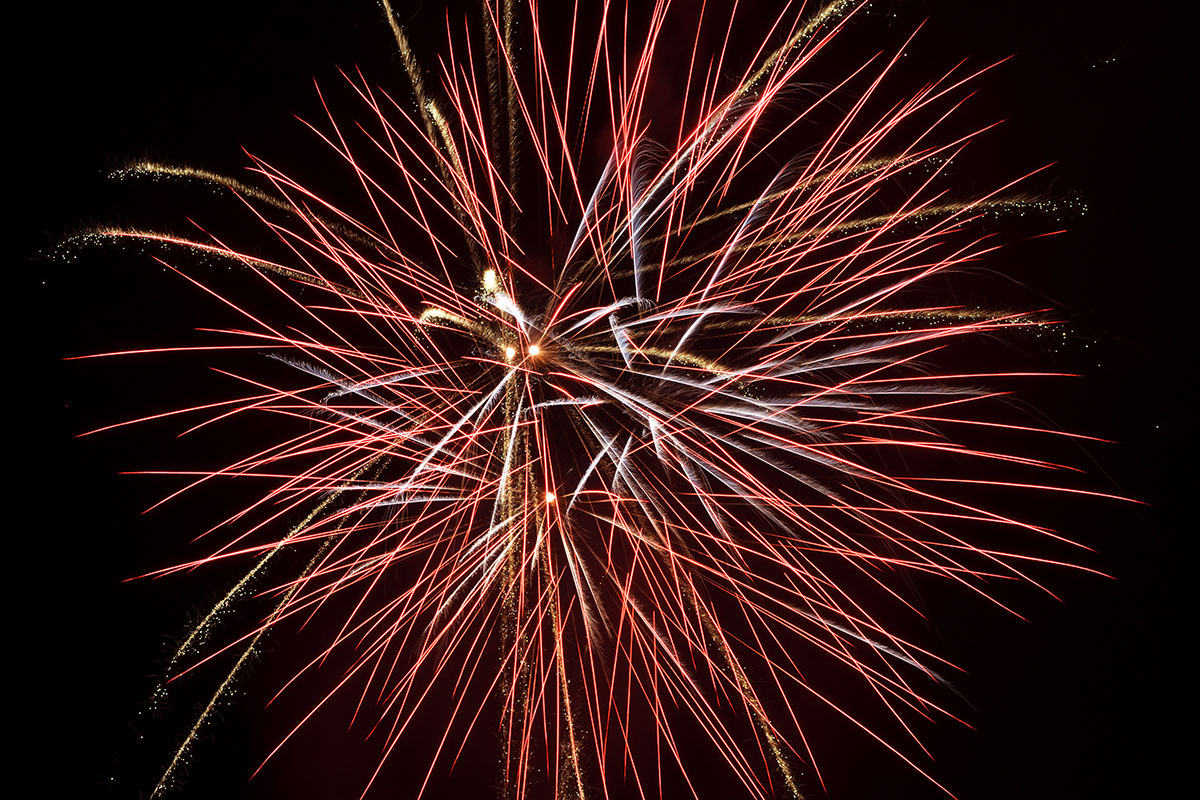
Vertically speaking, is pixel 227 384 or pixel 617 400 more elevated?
pixel 227 384

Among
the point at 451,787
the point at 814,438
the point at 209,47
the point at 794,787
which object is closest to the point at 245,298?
the point at 209,47

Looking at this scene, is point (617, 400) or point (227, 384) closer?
point (617, 400)

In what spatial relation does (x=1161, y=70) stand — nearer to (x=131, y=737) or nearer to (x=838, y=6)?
(x=838, y=6)

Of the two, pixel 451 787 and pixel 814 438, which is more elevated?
pixel 814 438
